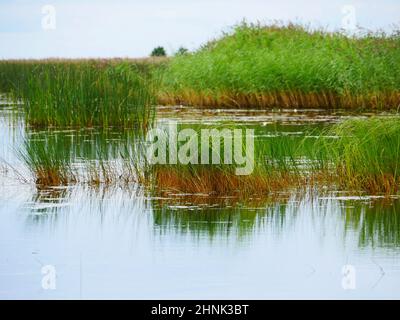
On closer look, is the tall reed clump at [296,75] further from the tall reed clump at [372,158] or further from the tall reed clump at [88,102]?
the tall reed clump at [372,158]

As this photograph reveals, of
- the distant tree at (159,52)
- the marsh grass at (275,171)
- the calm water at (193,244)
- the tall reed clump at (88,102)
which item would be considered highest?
the distant tree at (159,52)

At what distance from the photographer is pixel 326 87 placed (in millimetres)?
20016

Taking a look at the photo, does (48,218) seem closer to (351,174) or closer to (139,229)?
(139,229)

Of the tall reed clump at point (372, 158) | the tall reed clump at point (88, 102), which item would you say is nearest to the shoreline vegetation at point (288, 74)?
the tall reed clump at point (88, 102)

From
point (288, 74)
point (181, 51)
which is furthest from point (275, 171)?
point (181, 51)

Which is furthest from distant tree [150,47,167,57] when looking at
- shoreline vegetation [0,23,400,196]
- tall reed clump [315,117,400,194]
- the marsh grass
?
tall reed clump [315,117,400,194]

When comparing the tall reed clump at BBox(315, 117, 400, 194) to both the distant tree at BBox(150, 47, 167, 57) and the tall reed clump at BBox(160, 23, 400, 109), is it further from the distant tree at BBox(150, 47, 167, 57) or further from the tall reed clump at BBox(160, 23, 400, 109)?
the distant tree at BBox(150, 47, 167, 57)

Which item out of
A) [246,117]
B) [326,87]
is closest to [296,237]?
[246,117]

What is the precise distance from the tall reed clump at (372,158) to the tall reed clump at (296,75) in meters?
9.71

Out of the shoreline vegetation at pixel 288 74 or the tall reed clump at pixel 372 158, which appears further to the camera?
the shoreline vegetation at pixel 288 74

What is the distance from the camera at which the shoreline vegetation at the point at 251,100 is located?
30.6 feet

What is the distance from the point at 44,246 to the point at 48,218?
86 cm

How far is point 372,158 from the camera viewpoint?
914 cm
